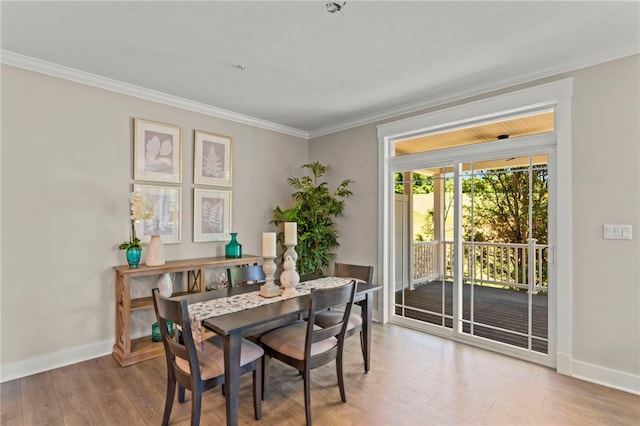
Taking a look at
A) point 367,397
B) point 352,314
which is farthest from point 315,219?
point 367,397

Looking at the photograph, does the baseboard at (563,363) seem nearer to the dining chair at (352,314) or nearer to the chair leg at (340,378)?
the dining chair at (352,314)

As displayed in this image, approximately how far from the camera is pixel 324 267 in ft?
15.3

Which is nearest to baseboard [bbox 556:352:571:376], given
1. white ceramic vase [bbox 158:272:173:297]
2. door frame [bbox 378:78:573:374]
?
door frame [bbox 378:78:573:374]

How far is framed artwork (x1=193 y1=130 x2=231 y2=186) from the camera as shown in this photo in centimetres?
376

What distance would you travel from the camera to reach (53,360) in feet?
9.26

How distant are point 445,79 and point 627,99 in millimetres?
1374

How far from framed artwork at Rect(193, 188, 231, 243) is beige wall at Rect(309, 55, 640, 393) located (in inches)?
140

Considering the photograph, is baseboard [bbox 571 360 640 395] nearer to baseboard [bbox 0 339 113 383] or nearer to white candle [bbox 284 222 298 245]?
white candle [bbox 284 222 298 245]

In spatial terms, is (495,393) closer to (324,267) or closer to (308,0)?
(324,267)

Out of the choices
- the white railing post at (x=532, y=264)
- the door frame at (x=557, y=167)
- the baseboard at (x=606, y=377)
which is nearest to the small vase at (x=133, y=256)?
the door frame at (x=557, y=167)

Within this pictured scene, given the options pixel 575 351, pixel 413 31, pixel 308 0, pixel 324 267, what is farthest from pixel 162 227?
pixel 575 351

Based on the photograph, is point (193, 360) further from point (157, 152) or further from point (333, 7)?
point (157, 152)

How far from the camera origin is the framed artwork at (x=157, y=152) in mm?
3301

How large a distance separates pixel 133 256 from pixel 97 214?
1.79 ft
